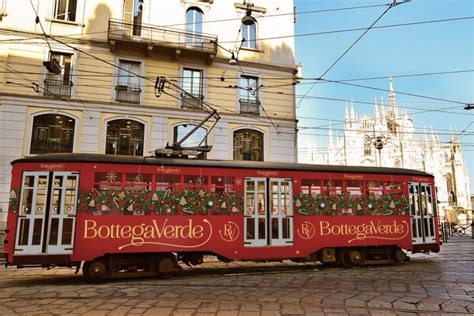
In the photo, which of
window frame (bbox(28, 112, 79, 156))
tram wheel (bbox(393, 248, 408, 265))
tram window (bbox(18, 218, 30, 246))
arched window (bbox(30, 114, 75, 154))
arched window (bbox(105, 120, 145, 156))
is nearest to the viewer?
tram window (bbox(18, 218, 30, 246))

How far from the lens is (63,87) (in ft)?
47.1

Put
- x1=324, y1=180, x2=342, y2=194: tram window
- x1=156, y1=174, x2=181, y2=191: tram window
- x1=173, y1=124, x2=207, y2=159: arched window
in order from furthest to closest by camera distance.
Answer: x1=173, y1=124, x2=207, y2=159: arched window
x1=324, y1=180, x2=342, y2=194: tram window
x1=156, y1=174, x2=181, y2=191: tram window

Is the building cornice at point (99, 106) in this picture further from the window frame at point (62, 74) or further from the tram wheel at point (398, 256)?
the tram wheel at point (398, 256)

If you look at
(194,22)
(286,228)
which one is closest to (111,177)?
(286,228)

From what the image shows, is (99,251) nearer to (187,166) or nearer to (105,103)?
(187,166)

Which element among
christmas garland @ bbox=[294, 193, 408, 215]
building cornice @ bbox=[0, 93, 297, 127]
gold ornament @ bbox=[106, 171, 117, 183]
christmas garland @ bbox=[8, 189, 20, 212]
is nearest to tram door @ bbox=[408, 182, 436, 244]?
christmas garland @ bbox=[294, 193, 408, 215]

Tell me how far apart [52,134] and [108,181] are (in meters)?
7.86

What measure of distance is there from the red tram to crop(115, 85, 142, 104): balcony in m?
7.52

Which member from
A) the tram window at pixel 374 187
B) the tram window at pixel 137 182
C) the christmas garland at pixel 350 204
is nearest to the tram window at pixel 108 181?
the tram window at pixel 137 182

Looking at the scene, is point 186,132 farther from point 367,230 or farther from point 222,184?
point 367,230

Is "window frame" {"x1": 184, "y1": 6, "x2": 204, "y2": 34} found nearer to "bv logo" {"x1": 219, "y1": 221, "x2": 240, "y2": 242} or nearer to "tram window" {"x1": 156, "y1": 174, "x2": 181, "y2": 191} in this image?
"tram window" {"x1": 156, "y1": 174, "x2": 181, "y2": 191}

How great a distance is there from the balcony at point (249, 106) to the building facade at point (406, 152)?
146 feet

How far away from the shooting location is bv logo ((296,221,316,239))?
9.01 m

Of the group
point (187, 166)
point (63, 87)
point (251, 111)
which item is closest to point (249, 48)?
point (251, 111)
